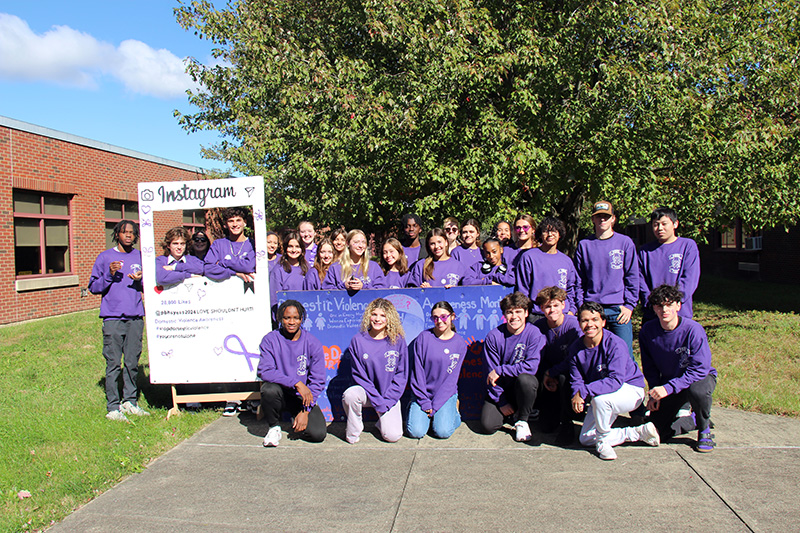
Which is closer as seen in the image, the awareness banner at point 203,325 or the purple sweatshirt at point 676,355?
the purple sweatshirt at point 676,355

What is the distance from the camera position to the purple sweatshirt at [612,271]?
5086 millimetres

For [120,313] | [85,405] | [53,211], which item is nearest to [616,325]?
[120,313]

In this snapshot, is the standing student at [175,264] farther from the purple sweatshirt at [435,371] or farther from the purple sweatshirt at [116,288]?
the purple sweatshirt at [435,371]

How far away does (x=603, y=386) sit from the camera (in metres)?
4.41

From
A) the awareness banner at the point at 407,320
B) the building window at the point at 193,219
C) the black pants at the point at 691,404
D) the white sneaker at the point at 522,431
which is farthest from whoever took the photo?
the building window at the point at 193,219

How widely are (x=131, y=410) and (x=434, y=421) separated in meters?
2.93

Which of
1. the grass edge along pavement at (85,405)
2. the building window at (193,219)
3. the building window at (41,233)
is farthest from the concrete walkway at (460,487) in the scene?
the building window at (193,219)

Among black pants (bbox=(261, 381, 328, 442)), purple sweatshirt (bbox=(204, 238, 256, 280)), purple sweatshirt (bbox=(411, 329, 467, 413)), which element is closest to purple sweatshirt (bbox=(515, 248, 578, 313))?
purple sweatshirt (bbox=(411, 329, 467, 413))

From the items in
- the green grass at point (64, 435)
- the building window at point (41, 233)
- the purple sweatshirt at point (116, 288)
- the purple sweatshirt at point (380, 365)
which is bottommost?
the green grass at point (64, 435)

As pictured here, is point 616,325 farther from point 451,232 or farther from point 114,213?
point 114,213

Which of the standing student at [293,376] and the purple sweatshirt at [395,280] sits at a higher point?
the purple sweatshirt at [395,280]

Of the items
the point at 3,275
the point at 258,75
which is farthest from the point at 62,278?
the point at 258,75

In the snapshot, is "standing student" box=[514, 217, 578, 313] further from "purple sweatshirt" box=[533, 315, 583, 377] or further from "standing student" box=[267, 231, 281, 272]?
"standing student" box=[267, 231, 281, 272]

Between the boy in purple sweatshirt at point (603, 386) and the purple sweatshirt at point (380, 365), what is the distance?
55.1 inches
